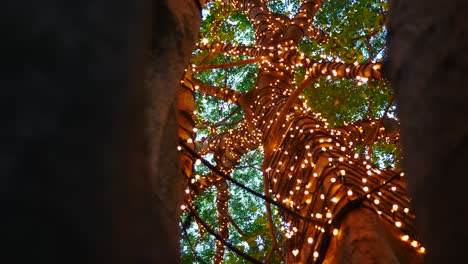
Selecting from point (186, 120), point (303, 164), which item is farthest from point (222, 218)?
point (186, 120)

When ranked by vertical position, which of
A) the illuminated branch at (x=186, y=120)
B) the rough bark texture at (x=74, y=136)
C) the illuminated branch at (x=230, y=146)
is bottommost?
the rough bark texture at (x=74, y=136)

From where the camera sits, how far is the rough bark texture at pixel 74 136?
66cm

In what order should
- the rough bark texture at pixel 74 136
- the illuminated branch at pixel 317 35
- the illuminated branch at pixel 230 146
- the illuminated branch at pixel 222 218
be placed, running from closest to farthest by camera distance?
the rough bark texture at pixel 74 136 < the illuminated branch at pixel 230 146 < the illuminated branch at pixel 222 218 < the illuminated branch at pixel 317 35

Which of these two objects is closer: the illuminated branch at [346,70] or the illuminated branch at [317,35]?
the illuminated branch at [346,70]

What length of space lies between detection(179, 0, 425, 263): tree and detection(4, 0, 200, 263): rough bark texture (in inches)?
51.7

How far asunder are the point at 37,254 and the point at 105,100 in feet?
0.83

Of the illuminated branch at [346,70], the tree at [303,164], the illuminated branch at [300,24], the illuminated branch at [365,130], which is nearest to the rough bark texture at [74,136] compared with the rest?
the tree at [303,164]

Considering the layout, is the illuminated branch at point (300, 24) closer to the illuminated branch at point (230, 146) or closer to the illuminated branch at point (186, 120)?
the illuminated branch at point (230, 146)

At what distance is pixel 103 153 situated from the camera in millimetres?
757

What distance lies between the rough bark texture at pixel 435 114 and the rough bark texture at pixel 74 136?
19.7 inches

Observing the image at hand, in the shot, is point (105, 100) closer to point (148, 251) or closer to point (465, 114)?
point (148, 251)

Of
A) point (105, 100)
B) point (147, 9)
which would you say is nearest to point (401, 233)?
point (147, 9)

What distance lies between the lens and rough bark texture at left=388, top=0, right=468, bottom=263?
2.73ft

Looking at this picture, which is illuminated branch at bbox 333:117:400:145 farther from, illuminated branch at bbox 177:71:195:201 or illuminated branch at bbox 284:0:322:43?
illuminated branch at bbox 177:71:195:201
